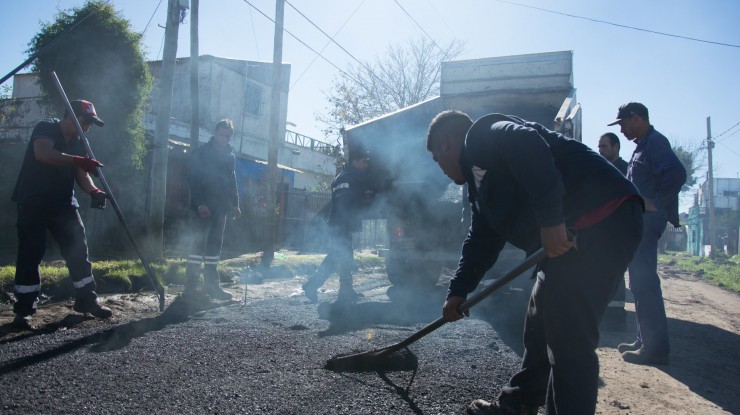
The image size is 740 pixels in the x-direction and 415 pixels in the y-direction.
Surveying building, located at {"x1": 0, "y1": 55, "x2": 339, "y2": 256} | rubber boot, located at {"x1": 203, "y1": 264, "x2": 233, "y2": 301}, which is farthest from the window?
rubber boot, located at {"x1": 203, "y1": 264, "x2": 233, "y2": 301}

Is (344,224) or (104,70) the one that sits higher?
(104,70)

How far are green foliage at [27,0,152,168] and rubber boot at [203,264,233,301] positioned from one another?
561 cm

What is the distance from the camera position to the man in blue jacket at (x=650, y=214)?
348 cm

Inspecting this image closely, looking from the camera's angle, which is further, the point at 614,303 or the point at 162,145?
the point at 162,145

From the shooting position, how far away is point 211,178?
17.2 ft

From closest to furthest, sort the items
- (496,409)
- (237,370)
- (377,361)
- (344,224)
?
1. (496,409)
2. (237,370)
3. (377,361)
4. (344,224)

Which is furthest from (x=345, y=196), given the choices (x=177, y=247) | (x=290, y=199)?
(x=290, y=199)

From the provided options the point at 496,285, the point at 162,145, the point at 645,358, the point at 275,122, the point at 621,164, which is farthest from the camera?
the point at 275,122

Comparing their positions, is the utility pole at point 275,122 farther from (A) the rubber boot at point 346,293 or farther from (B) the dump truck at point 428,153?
(A) the rubber boot at point 346,293

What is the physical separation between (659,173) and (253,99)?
20.7 m

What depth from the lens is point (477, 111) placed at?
8.00 meters

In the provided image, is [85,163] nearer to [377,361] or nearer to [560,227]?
[377,361]

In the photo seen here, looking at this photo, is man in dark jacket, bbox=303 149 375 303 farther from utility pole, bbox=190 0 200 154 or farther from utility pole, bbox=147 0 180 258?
utility pole, bbox=190 0 200 154

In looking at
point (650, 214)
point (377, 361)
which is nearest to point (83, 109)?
point (377, 361)
